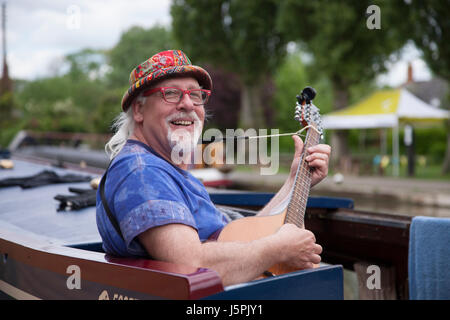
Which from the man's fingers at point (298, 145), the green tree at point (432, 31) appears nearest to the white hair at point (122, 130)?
the man's fingers at point (298, 145)

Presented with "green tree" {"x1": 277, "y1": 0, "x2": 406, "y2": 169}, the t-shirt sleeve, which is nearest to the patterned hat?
the t-shirt sleeve

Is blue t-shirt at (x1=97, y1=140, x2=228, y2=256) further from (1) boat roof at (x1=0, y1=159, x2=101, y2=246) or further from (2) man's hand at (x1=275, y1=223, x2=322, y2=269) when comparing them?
(1) boat roof at (x1=0, y1=159, x2=101, y2=246)

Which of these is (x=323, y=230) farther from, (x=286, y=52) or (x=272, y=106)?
(x=272, y=106)

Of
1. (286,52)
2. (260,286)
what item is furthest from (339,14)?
(260,286)

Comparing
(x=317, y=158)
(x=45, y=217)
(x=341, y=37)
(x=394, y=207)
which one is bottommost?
(x=394, y=207)

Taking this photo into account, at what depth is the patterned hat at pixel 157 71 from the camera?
1913 millimetres

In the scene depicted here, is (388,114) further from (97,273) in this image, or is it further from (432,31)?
(97,273)

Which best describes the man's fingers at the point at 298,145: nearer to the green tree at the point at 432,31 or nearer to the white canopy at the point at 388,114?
the green tree at the point at 432,31

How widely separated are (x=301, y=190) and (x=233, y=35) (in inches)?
833

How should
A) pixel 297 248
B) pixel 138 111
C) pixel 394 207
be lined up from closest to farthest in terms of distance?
pixel 297 248 → pixel 138 111 → pixel 394 207

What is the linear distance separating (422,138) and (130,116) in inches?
1048

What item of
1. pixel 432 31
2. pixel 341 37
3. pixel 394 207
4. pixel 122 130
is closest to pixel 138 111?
pixel 122 130

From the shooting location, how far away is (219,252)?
5.36 feet

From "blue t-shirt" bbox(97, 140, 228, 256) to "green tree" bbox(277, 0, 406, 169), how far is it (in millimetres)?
14875
